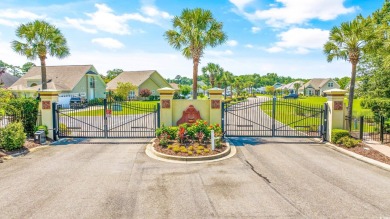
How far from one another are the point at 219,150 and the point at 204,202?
5.15 metres

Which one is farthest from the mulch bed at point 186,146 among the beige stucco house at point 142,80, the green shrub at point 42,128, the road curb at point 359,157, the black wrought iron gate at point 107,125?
the beige stucco house at point 142,80

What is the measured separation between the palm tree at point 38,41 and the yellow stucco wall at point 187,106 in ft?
43.7

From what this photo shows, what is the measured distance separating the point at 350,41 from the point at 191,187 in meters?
15.4

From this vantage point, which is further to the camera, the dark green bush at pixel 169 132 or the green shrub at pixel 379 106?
the green shrub at pixel 379 106

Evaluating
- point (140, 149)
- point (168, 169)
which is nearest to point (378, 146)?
point (168, 169)

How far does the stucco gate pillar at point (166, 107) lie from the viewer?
14.6 metres

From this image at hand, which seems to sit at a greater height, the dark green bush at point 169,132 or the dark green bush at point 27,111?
the dark green bush at point 27,111

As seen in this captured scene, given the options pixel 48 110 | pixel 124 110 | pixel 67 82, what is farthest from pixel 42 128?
pixel 67 82

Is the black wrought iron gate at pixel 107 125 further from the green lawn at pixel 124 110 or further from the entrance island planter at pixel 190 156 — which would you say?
the entrance island planter at pixel 190 156

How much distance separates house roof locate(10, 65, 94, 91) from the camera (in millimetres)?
40766

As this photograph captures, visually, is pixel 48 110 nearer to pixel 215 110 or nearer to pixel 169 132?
pixel 169 132

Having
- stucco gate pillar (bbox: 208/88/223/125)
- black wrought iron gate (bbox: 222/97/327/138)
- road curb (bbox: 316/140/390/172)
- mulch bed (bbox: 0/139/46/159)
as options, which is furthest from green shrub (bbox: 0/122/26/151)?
road curb (bbox: 316/140/390/172)

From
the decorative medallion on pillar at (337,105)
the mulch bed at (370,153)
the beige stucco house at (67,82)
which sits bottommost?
the mulch bed at (370,153)

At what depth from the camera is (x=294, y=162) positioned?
1047 centimetres
